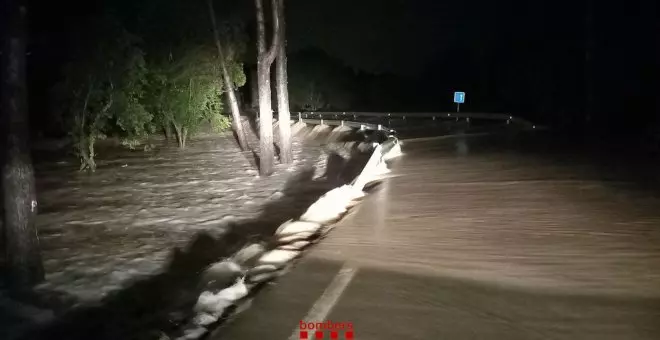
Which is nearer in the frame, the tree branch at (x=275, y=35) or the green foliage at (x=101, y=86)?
the tree branch at (x=275, y=35)

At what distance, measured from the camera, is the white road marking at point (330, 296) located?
6.54 m

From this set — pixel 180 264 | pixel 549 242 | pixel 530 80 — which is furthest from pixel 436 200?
pixel 530 80

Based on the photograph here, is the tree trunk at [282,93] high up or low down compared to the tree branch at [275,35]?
down

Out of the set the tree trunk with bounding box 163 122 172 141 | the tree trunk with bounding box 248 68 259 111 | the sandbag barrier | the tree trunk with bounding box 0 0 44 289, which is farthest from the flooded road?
the tree trunk with bounding box 248 68 259 111

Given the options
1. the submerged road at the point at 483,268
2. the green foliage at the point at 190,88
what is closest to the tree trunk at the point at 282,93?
the green foliage at the point at 190,88

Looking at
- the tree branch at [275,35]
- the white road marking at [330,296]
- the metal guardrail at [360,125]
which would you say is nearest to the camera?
the white road marking at [330,296]

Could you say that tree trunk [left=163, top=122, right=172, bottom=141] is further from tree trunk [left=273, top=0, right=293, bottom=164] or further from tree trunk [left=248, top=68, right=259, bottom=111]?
tree trunk [left=248, top=68, right=259, bottom=111]

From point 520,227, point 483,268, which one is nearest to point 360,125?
point 520,227

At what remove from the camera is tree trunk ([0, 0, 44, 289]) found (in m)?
9.90

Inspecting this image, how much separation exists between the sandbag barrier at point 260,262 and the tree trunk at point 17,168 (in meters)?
3.37

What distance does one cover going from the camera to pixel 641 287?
290 inches

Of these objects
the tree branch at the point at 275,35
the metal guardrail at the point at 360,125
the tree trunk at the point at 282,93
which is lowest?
the metal guardrail at the point at 360,125

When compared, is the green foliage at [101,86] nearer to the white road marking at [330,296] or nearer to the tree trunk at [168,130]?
the tree trunk at [168,130]

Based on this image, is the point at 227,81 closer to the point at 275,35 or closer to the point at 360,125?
the point at 275,35
